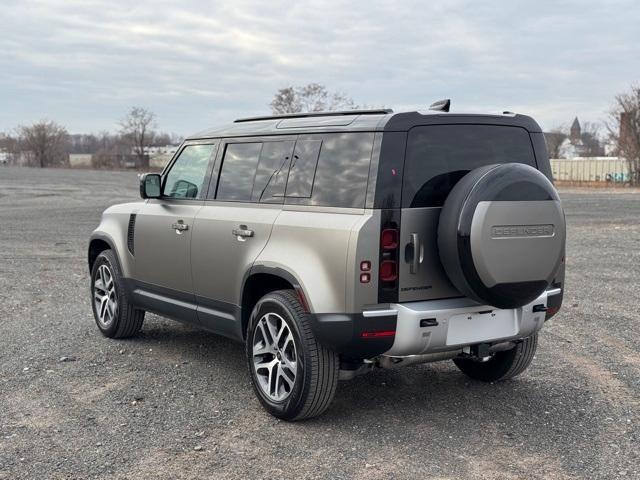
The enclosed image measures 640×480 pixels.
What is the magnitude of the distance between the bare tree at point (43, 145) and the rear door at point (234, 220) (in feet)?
330

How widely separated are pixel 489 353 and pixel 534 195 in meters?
1.12

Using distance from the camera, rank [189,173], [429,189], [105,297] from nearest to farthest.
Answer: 1. [429,189]
2. [189,173]
3. [105,297]

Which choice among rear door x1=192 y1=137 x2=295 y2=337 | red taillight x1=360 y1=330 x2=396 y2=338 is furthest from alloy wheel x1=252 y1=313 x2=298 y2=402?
red taillight x1=360 y1=330 x2=396 y2=338

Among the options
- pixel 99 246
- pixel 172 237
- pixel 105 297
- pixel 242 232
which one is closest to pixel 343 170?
pixel 242 232

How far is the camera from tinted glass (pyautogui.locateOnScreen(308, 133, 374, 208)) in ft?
14.3

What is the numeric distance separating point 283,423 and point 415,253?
4.74 ft

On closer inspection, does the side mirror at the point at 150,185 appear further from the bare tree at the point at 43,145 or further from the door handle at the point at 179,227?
the bare tree at the point at 43,145

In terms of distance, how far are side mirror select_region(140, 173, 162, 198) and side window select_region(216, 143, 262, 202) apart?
0.90m

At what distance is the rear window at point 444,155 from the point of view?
4375 mm

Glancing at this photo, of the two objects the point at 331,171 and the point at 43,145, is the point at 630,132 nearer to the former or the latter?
the point at 331,171

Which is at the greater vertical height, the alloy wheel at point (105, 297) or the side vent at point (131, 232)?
the side vent at point (131, 232)

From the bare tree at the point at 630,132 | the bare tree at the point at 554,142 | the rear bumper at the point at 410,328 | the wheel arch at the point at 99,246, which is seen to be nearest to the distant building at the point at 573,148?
the bare tree at the point at 554,142

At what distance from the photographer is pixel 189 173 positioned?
239 inches

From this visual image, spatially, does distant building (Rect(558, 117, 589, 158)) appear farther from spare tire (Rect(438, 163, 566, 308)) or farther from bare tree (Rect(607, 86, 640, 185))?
spare tire (Rect(438, 163, 566, 308))
